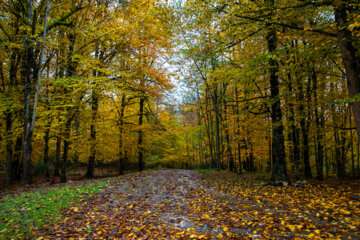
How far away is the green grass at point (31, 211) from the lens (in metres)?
5.09

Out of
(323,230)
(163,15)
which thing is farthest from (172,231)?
(163,15)

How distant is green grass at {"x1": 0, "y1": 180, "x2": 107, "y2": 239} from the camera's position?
16.7ft

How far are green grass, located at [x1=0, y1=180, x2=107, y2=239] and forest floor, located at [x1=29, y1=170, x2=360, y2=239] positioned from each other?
0.27 meters

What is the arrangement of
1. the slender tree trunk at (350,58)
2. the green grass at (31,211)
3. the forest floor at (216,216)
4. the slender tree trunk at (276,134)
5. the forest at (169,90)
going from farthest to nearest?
the slender tree trunk at (276,134) → the slender tree trunk at (350,58) → the forest at (169,90) → the green grass at (31,211) → the forest floor at (216,216)

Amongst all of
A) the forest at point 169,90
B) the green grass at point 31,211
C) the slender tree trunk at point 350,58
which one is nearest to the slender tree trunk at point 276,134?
the forest at point 169,90

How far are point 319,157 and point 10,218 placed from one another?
1357 centimetres

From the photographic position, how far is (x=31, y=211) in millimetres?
6305

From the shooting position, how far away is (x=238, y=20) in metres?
7.09

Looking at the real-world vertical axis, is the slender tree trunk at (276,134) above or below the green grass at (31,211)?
above

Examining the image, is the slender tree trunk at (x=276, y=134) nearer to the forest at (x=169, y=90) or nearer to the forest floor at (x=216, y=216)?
the forest at (x=169, y=90)

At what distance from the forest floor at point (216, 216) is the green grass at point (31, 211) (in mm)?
271

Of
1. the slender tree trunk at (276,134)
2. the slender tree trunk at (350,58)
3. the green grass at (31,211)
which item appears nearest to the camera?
the green grass at (31,211)

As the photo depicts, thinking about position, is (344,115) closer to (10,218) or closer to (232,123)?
(232,123)

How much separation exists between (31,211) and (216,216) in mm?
4697
